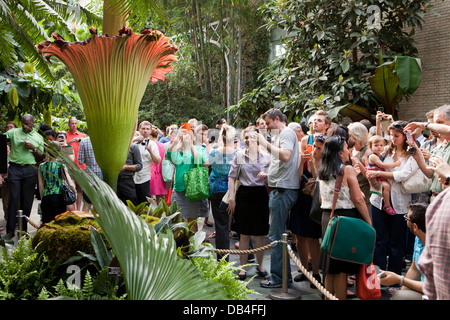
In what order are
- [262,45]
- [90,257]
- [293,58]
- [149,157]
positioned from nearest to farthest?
1. [90,257]
2. [149,157]
3. [293,58]
4. [262,45]

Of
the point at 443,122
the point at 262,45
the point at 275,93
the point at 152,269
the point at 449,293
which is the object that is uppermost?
the point at 262,45

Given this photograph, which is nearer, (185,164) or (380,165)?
(380,165)

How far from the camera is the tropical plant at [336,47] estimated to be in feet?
30.8

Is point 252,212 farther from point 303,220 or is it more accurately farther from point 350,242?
point 350,242

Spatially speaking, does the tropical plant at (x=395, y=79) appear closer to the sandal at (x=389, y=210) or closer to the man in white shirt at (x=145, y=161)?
the sandal at (x=389, y=210)

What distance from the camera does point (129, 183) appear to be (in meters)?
5.52

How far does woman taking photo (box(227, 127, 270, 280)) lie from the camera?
14.8 feet

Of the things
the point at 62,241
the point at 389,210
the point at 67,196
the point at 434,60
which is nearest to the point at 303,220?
the point at 389,210

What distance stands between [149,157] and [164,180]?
0.70 metres

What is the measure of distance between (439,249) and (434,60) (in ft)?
34.7

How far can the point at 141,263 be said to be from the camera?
1.34 meters
